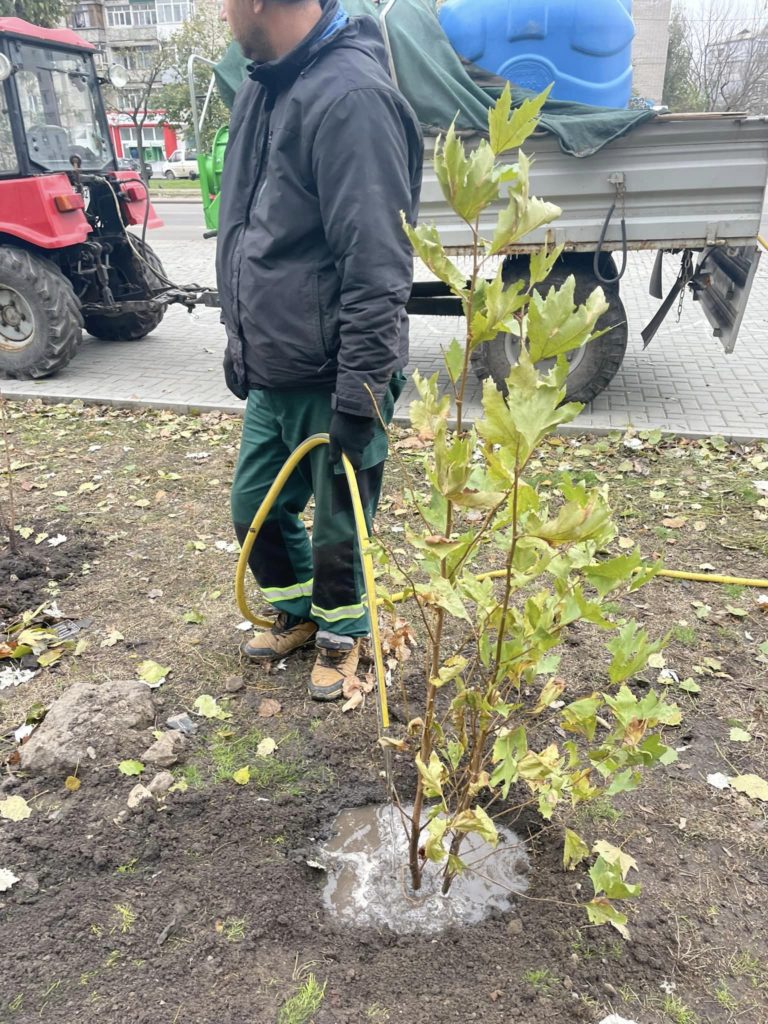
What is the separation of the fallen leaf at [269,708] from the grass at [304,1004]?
1062 mm

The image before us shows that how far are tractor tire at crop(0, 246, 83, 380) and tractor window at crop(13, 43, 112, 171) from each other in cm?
95

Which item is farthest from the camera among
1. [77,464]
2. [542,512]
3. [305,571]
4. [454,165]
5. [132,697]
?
[77,464]

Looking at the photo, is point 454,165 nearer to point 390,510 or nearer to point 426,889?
point 426,889

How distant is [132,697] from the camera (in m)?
2.85

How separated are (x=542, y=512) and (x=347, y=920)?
125 centimetres

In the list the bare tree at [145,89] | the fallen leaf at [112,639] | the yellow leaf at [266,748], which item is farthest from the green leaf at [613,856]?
the bare tree at [145,89]

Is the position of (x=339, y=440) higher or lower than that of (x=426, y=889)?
higher

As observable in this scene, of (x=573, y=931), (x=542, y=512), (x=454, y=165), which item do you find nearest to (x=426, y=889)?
(x=573, y=931)

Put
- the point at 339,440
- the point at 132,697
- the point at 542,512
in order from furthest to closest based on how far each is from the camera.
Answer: the point at 132,697
the point at 339,440
the point at 542,512

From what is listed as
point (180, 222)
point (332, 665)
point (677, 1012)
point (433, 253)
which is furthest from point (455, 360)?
point (180, 222)

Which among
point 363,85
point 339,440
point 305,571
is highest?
point 363,85

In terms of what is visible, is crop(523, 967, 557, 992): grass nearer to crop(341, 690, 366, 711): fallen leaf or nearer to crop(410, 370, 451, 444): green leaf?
crop(341, 690, 366, 711): fallen leaf

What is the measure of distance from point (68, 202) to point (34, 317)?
38.7 inches

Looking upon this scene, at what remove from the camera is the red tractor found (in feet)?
21.5
